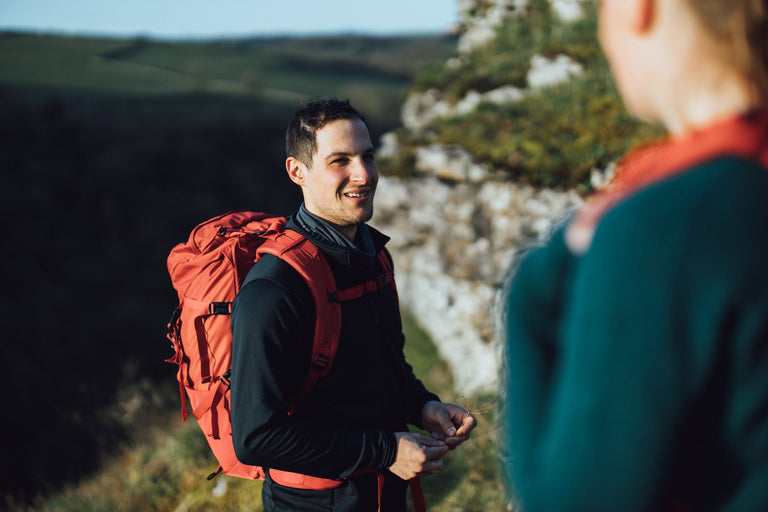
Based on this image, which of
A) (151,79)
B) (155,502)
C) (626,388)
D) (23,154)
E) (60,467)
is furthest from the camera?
(151,79)

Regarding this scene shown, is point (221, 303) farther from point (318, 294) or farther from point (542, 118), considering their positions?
point (542, 118)

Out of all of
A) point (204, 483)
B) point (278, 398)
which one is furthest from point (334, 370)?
point (204, 483)

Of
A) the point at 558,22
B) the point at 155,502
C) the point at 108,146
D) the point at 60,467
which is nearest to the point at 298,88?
the point at 108,146

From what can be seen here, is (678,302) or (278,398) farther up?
(678,302)

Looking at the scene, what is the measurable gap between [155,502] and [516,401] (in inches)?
187

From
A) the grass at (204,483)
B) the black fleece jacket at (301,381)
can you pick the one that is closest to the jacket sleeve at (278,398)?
the black fleece jacket at (301,381)

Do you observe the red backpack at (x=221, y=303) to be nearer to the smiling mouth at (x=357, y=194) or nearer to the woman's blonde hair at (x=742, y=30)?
the smiling mouth at (x=357, y=194)

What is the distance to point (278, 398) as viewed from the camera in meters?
1.72

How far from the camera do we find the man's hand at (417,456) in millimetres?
1768

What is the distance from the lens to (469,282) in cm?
615

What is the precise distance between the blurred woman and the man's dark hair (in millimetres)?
1554

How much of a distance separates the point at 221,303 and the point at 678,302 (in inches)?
66.5

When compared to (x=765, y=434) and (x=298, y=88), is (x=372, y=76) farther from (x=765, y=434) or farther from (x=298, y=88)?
(x=765, y=434)

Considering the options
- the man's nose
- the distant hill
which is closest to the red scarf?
the man's nose
